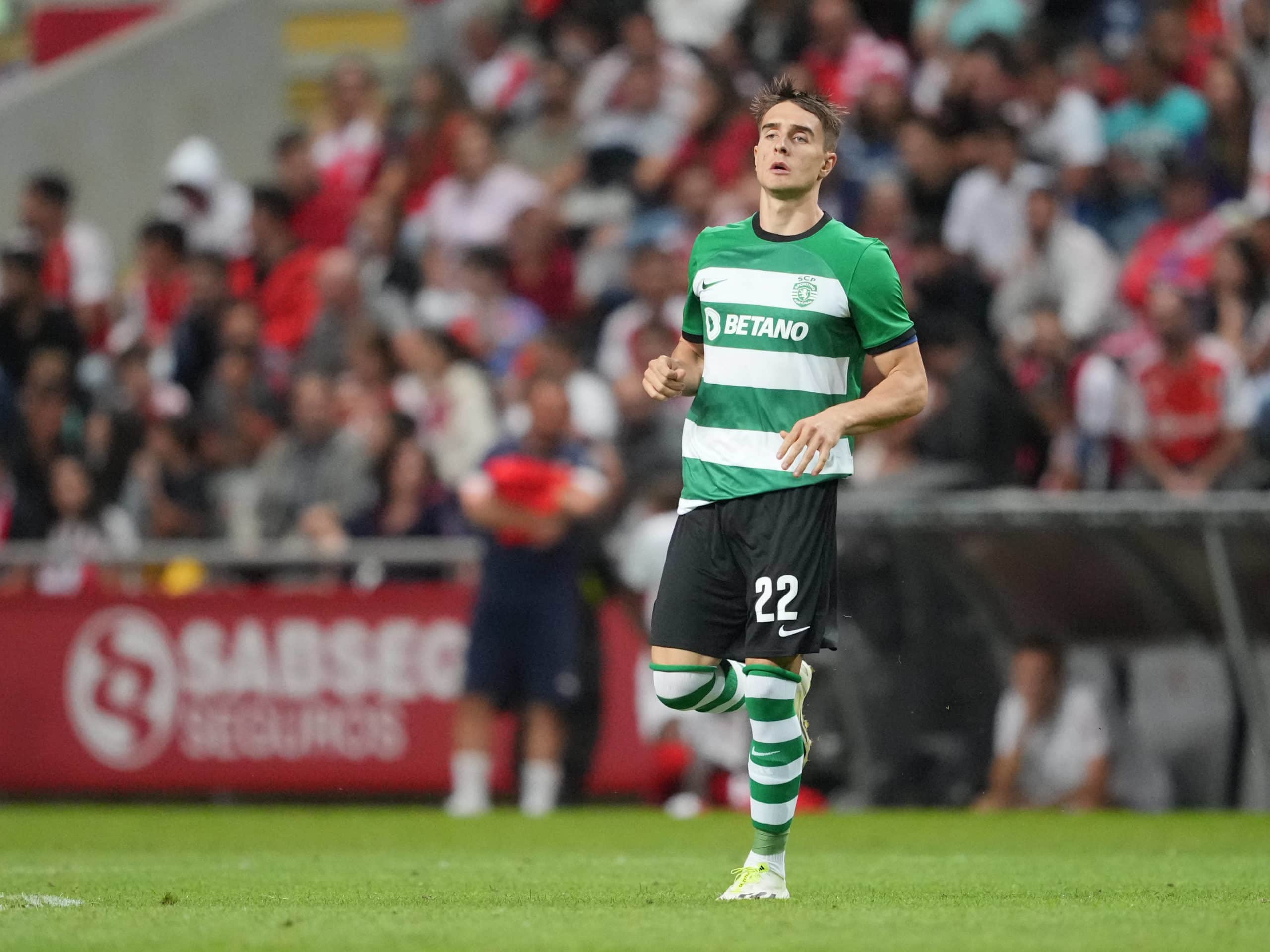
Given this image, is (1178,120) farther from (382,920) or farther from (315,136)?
(382,920)

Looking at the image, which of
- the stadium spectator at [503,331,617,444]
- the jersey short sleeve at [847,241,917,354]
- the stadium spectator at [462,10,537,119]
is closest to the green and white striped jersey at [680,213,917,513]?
the jersey short sleeve at [847,241,917,354]

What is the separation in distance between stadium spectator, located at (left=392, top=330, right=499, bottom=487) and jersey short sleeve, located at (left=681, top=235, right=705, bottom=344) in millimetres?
7726

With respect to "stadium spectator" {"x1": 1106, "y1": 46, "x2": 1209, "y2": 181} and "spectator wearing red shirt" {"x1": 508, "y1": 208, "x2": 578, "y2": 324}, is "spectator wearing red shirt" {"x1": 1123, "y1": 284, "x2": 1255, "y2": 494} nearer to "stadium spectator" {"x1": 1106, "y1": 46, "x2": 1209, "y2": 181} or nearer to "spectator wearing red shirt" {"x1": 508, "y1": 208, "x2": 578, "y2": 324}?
"stadium spectator" {"x1": 1106, "y1": 46, "x2": 1209, "y2": 181}

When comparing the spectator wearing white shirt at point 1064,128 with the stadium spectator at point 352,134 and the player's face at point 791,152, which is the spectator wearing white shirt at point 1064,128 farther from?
the player's face at point 791,152

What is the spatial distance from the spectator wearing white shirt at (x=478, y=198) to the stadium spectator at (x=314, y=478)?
2.72 meters

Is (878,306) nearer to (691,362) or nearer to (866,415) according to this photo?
(866,415)

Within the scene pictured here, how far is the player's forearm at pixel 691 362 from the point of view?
281 inches

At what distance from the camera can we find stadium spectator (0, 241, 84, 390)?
58.5ft

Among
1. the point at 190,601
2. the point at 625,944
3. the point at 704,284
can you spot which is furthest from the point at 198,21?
the point at 625,944

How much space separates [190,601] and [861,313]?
8472 millimetres

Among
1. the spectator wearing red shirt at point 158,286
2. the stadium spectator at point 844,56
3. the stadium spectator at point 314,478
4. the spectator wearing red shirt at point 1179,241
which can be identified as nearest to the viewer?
the spectator wearing red shirt at point 1179,241

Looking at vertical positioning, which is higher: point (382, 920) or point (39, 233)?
point (39, 233)

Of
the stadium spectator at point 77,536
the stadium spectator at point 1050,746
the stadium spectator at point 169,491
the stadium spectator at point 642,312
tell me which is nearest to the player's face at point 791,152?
the stadium spectator at point 1050,746

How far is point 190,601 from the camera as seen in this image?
47.3ft
